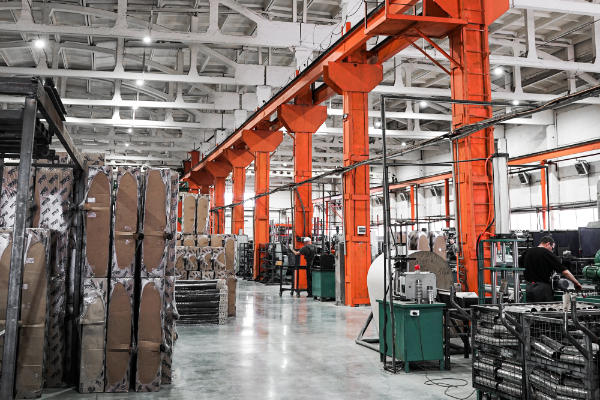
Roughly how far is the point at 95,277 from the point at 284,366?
262 cm

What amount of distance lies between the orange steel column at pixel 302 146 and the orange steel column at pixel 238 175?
22.3ft

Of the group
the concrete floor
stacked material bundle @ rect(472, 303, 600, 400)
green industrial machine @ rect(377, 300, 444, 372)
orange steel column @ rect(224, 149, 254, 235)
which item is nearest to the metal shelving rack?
the concrete floor

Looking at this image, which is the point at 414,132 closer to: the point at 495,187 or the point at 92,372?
the point at 495,187

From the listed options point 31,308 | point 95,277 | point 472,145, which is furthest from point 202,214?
point 31,308

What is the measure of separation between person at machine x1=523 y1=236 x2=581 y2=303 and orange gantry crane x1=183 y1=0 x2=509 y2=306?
1482 millimetres

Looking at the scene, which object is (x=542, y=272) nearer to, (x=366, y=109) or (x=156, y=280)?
(x=156, y=280)

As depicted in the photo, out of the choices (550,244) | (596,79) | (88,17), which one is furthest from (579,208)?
(88,17)

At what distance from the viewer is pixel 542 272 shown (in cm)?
726

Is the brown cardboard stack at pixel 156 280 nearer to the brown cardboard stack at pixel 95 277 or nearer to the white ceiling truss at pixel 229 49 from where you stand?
the brown cardboard stack at pixel 95 277

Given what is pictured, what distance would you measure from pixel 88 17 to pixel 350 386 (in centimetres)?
1586

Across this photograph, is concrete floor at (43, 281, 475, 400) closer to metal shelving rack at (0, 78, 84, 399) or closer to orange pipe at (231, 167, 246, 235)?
metal shelving rack at (0, 78, 84, 399)

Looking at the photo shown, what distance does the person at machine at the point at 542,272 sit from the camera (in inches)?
283

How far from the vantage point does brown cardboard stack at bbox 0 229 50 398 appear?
17.3 feet

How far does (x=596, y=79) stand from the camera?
19.3 meters
